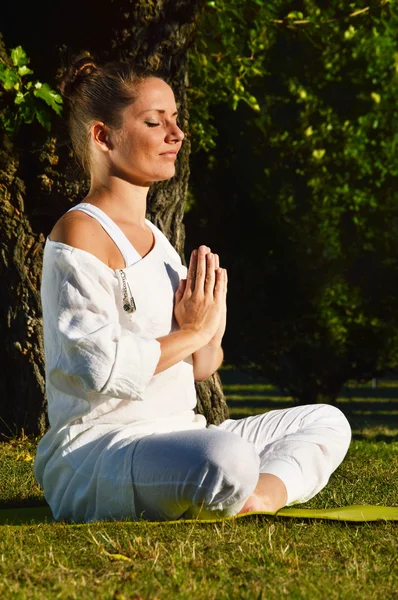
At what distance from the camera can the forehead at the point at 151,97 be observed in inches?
184

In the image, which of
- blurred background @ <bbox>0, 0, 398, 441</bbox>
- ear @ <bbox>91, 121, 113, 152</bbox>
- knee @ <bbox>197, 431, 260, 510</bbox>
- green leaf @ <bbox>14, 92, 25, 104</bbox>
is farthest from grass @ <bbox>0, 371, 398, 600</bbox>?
blurred background @ <bbox>0, 0, 398, 441</bbox>

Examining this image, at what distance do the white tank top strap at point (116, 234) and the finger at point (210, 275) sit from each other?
0.31 meters

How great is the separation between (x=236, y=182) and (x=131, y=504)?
15134 millimetres

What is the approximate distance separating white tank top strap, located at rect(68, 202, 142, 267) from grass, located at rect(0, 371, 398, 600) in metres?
1.17

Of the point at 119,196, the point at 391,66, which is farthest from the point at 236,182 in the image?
the point at 119,196

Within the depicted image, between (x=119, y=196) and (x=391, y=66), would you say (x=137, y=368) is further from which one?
(x=391, y=66)

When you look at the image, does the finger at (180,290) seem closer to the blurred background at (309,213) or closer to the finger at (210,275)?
the finger at (210,275)

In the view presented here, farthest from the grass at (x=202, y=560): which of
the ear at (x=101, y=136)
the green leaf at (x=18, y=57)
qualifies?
the green leaf at (x=18, y=57)

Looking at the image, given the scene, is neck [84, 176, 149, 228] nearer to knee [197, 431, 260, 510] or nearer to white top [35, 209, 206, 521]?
white top [35, 209, 206, 521]

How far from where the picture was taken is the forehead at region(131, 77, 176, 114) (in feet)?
15.3

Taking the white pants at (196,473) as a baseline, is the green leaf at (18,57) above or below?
above

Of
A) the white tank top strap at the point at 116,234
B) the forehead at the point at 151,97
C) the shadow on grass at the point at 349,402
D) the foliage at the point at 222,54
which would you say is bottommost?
the shadow on grass at the point at 349,402

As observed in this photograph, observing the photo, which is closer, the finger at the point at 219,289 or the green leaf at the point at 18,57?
the finger at the point at 219,289

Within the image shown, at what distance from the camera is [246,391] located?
30.1 metres
